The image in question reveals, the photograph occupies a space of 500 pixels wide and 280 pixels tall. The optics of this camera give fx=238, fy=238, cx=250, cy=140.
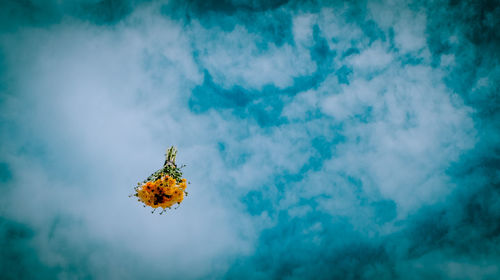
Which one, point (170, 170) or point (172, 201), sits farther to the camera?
point (170, 170)

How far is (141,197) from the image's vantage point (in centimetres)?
604

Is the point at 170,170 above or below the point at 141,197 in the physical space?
above

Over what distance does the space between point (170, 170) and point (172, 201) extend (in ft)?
3.50

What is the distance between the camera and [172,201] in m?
6.25

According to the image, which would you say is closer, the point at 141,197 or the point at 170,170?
the point at 141,197

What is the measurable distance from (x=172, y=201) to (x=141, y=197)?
0.76 meters

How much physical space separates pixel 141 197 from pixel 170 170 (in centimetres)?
117

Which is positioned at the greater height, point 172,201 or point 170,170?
point 170,170
